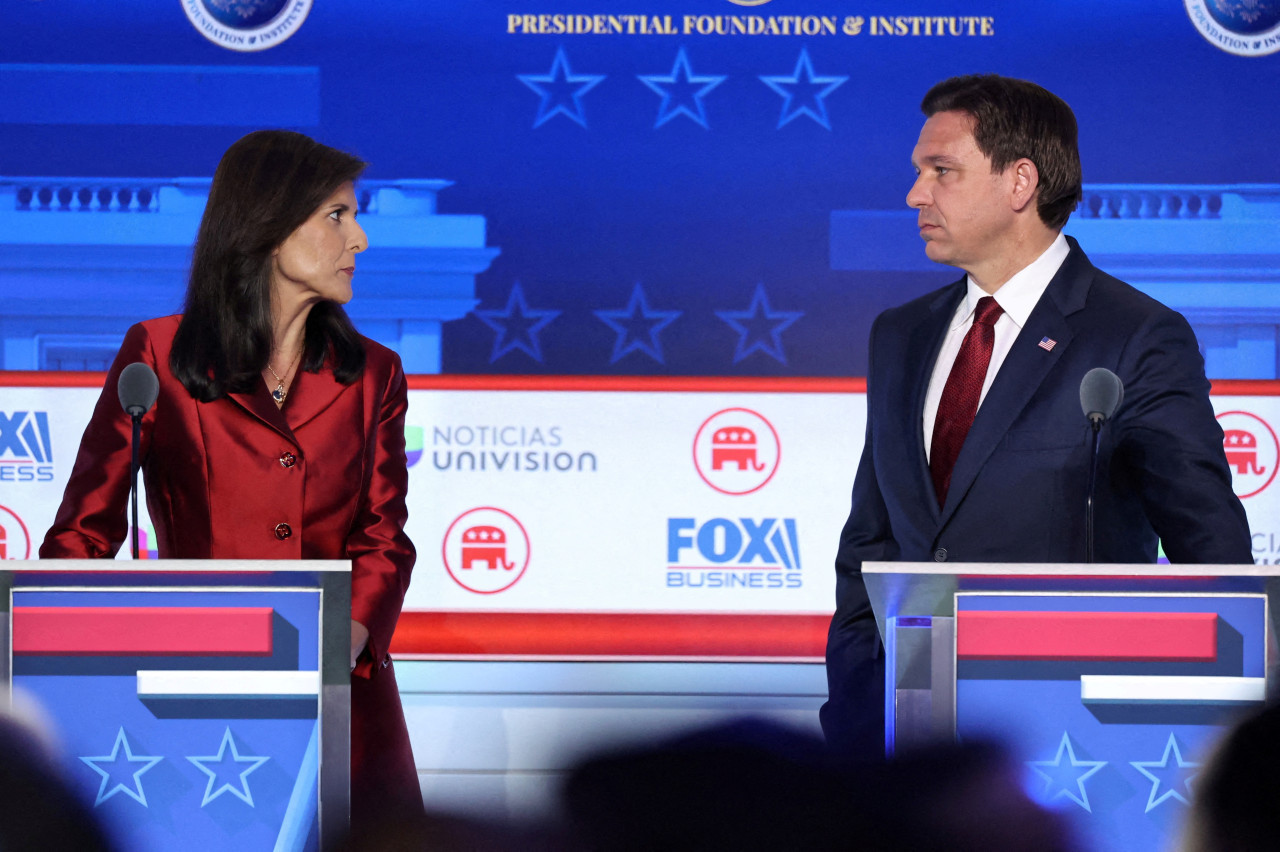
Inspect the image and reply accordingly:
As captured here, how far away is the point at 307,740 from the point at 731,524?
7.10ft

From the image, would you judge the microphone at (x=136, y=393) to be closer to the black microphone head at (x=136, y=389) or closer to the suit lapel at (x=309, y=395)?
the black microphone head at (x=136, y=389)

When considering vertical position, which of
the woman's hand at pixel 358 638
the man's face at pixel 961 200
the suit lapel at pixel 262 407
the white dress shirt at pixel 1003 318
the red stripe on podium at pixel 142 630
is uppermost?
the man's face at pixel 961 200

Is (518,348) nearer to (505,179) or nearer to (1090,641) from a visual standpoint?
(505,179)

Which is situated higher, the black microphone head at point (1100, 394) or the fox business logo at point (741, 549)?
the black microphone head at point (1100, 394)

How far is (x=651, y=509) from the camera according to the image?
357 cm

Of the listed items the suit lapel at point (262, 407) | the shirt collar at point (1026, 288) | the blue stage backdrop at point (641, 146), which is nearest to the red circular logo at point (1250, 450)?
the blue stage backdrop at point (641, 146)

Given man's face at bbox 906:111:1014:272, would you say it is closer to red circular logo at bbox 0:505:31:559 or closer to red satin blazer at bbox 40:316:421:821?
red satin blazer at bbox 40:316:421:821

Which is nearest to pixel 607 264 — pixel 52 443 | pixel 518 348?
pixel 518 348

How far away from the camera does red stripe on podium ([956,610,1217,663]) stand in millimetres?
1468

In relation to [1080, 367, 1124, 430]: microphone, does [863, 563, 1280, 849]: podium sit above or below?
below

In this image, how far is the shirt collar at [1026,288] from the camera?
7.44ft

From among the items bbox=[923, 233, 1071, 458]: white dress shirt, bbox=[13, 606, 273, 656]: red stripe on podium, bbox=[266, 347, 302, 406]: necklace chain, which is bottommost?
bbox=[13, 606, 273, 656]: red stripe on podium

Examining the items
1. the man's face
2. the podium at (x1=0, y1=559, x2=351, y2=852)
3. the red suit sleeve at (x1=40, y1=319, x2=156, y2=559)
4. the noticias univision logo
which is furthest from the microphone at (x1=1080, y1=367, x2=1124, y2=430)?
the noticias univision logo

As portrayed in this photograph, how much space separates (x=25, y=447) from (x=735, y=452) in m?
1.89
